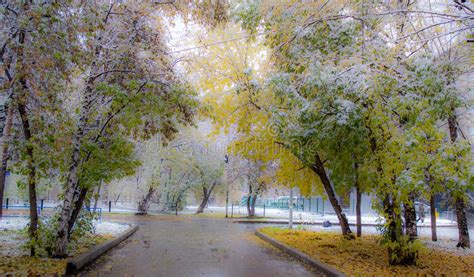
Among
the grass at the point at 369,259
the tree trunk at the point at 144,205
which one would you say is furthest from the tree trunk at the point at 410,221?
the tree trunk at the point at 144,205

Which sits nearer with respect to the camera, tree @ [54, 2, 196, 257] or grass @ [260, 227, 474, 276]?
grass @ [260, 227, 474, 276]

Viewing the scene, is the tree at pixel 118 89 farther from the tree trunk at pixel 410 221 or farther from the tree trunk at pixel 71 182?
the tree trunk at pixel 410 221

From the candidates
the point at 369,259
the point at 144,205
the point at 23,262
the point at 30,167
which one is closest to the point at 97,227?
the point at 23,262

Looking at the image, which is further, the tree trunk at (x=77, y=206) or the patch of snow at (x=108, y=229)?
the patch of snow at (x=108, y=229)

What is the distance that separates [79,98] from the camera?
10711mm

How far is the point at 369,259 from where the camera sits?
35.8ft

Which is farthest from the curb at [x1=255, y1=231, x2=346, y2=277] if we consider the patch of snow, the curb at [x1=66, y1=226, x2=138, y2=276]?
the patch of snow

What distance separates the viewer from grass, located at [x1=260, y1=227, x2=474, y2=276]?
30.0 feet

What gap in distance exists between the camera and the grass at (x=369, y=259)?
914 centimetres

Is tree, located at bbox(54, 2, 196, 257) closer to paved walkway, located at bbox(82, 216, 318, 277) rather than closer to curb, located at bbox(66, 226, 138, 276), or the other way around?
curb, located at bbox(66, 226, 138, 276)

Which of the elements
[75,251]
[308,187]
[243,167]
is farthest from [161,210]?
[75,251]

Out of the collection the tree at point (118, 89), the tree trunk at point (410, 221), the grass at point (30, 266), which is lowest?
the grass at point (30, 266)

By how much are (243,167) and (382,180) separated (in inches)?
950

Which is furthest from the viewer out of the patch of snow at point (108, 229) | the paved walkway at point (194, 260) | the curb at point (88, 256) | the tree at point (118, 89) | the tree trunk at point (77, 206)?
the patch of snow at point (108, 229)
